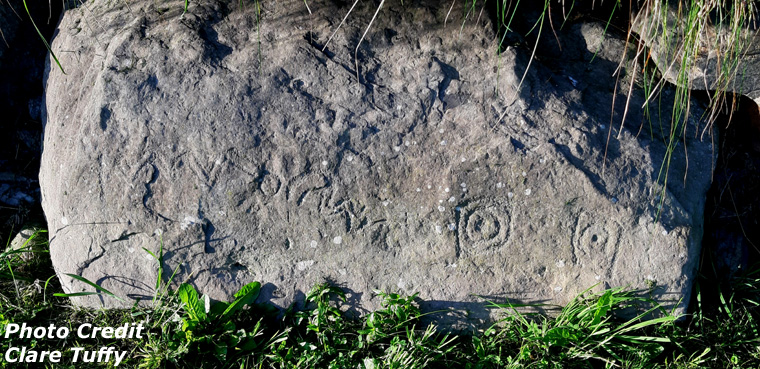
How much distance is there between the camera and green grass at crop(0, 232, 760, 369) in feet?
8.73

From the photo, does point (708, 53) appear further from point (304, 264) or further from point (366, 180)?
point (304, 264)

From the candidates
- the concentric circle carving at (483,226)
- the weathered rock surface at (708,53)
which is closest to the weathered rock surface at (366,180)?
the concentric circle carving at (483,226)

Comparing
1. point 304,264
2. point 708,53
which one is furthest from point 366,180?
point 708,53

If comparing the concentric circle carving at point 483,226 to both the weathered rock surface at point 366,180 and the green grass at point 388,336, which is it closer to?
the weathered rock surface at point 366,180

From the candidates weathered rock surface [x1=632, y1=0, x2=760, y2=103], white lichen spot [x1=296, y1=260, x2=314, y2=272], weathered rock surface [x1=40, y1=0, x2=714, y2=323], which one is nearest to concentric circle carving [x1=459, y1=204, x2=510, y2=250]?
weathered rock surface [x1=40, y1=0, x2=714, y2=323]

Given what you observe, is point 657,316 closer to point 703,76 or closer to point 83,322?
point 703,76

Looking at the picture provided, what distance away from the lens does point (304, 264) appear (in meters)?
2.77

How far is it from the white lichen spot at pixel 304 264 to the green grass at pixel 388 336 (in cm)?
11

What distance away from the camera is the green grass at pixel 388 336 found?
2662 millimetres

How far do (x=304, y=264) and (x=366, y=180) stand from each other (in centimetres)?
47

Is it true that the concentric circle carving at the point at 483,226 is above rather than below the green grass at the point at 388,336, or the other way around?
above

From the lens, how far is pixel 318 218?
2748 mm

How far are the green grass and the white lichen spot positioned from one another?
0.37 feet

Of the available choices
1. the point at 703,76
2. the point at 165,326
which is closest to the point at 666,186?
the point at 703,76
